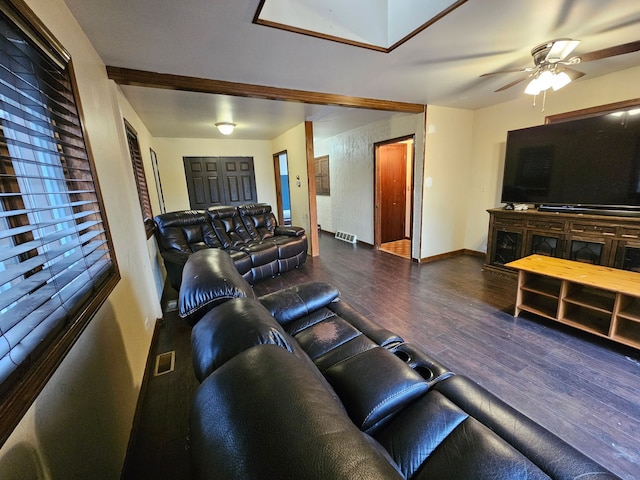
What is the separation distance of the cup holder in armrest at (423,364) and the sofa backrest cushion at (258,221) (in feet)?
10.3

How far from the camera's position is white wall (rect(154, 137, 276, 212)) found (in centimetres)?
536

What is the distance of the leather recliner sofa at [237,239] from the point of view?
131 inches

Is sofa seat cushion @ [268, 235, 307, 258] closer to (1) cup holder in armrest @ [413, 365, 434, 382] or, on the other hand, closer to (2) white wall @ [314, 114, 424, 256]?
(2) white wall @ [314, 114, 424, 256]

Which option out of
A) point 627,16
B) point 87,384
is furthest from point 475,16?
point 87,384

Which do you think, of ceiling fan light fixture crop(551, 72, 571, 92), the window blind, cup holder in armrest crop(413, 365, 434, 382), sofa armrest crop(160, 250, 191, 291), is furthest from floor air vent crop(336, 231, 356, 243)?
the window blind

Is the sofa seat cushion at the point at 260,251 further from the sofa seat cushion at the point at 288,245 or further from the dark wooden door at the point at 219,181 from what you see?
the dark wooden door at the point at 219,181

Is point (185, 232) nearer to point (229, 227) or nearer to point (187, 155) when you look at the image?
point (229, 227)

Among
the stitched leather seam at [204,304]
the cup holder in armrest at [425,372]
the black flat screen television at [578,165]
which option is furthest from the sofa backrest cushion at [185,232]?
the black flat screen television at [578,165]

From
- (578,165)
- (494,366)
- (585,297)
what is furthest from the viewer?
(578,165)

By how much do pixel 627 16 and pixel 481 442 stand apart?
2.86m

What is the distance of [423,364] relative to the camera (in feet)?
4.29

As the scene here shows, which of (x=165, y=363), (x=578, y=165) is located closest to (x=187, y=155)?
(x=165, y=363)

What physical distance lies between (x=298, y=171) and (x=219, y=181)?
6.83 ft

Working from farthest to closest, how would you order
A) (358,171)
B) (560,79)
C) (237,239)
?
1. (358,171)
2. (237,239)
3. (560,79)
